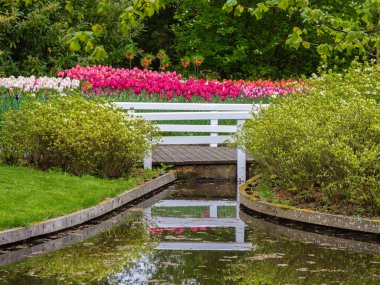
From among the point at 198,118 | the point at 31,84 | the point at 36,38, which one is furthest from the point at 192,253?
the point at 36,38

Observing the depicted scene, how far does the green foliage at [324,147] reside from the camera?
12.4 m

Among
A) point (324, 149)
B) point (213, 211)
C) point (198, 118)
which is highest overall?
point (198, 118)

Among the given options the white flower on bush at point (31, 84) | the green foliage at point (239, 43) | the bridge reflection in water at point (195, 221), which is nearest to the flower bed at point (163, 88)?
the white flower on bush at point (31, 84)

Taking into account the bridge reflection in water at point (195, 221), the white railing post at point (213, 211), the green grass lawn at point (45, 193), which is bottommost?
the white railing post at point (213, 211)

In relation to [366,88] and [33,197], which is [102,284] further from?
[366,88]

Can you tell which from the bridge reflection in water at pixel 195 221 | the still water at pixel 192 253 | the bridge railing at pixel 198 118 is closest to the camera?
the still water at pixel 192 253

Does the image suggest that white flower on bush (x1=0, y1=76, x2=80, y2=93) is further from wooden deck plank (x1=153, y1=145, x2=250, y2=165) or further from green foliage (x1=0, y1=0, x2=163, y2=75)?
green foliage (x1=0, y1=0, x2=163, y2=75)

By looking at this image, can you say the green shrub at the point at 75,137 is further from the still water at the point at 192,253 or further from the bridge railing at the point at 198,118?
the still water at the point at 192,253

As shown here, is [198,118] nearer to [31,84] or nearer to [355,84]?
[355,84]

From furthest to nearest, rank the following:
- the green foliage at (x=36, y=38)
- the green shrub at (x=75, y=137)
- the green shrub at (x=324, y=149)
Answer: the green foliage at (x=36, y=38), the green shrub at (x=75, y=137), the green shrub at (x=324, y=149)

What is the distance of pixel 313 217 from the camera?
12641 mm

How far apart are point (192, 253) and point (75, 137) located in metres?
6.12

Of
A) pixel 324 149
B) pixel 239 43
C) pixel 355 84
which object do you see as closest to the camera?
pixel 324 149

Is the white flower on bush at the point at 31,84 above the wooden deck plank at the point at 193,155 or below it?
above
